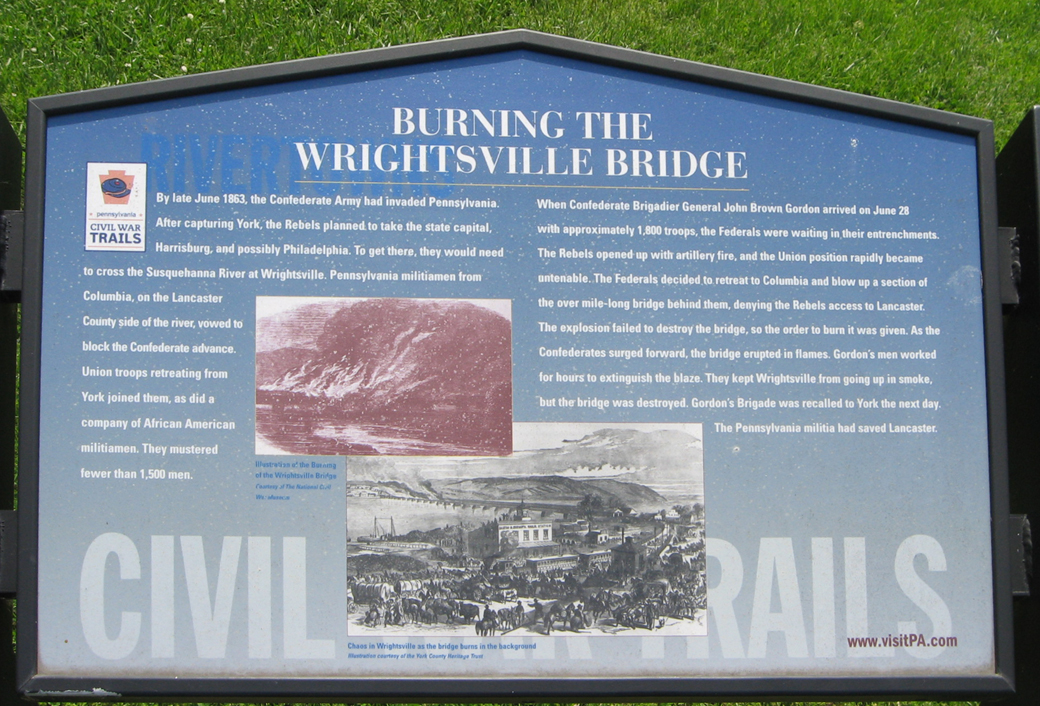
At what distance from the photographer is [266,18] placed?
3781 millimetres

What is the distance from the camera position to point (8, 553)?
A: 7.13 feet

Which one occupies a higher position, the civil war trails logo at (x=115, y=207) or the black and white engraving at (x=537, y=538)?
the civil war trails logo at (x=115, y=207)

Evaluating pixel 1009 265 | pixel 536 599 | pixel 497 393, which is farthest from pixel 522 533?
pixel 1009 265

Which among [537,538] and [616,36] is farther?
[616,36]

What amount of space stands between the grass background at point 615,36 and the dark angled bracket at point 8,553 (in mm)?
2066

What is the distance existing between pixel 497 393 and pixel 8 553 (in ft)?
4.13

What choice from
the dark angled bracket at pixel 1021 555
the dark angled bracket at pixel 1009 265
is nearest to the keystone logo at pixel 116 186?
Result: the dark angled bracket at pixel 1009 265

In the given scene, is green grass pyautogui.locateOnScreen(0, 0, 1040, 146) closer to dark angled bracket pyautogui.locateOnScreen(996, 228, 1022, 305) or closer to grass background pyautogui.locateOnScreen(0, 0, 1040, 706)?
grass background pyautogui.locateOnScreen(0, 0, 1040, 706)

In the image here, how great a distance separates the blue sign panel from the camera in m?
2.14

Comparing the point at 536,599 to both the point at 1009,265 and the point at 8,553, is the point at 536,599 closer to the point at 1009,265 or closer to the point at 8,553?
the point at 8,553

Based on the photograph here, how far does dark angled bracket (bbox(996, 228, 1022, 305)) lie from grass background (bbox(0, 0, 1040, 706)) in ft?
5.23

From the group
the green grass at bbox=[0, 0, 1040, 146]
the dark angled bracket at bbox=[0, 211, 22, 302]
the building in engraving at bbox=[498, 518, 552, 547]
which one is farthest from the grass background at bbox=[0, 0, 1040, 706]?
the building in engraving at bbox=[498, 518, 552, 547]

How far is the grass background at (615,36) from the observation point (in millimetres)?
3688

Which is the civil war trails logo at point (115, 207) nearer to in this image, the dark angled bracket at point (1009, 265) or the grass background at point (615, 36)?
the grass background at point (615, 36)
